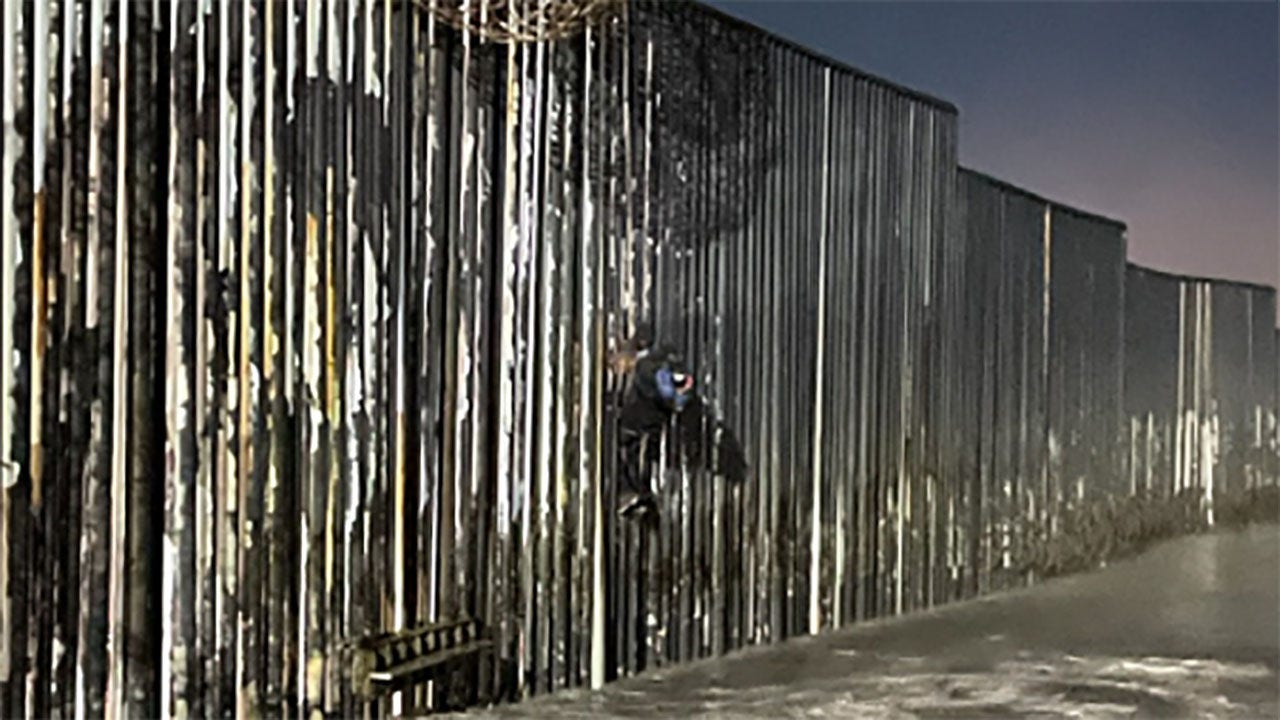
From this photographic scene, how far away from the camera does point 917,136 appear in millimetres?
4449

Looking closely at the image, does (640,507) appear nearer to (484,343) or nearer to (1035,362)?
(484,343)

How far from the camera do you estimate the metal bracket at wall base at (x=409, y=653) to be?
286 cm

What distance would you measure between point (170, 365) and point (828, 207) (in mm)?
1991

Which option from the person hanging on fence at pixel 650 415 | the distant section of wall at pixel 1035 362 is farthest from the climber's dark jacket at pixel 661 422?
the distant section of wall at pixel 1035 362

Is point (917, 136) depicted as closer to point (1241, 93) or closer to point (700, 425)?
point (1241, 93)

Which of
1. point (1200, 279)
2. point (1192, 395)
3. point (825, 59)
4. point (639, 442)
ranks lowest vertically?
point (639, 442)

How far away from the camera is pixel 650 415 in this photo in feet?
11.6

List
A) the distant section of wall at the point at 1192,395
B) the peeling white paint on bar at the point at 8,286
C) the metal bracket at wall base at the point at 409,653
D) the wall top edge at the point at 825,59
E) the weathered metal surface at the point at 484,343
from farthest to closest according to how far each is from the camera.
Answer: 1. the distant section of wall at the point at 1192,395
2. the wall top edge at the point at 825,59
3. the metal bracket at wall base at the point at 409,653
4. the weathered metal surface at the point at 484,343
5. the peeling white paint on bar at the point at 8,286

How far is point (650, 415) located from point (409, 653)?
80 cm

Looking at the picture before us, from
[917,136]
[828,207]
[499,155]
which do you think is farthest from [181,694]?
[917,136]

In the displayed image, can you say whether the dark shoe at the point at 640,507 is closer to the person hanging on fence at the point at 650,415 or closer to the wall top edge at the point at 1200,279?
the person hanging on fence at the point at 650,415

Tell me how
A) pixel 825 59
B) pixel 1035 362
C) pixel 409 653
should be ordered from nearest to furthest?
pixel 409 653
pixel 825 59
pixel 1035 362

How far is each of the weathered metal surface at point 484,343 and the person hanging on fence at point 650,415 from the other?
0.15 ft

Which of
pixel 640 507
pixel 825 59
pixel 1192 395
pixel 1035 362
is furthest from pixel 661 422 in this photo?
pixel 1192 395
